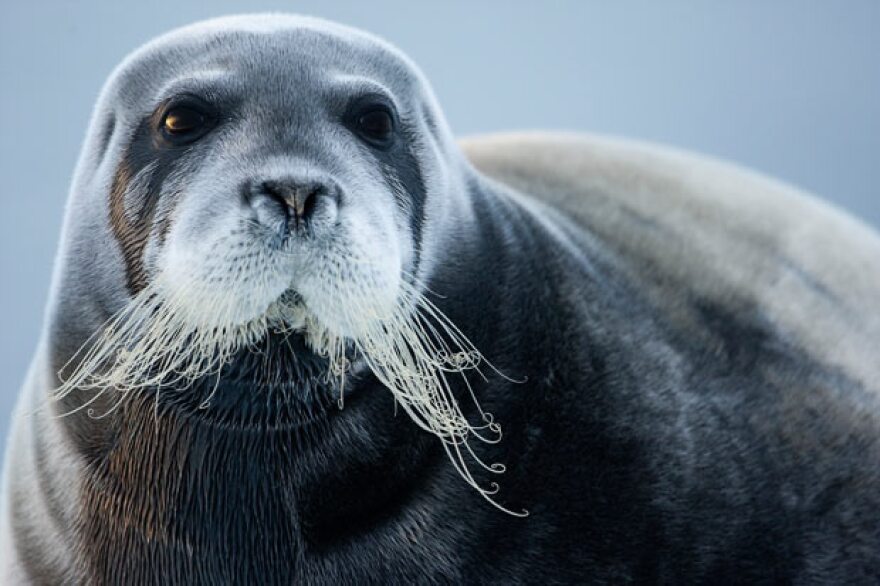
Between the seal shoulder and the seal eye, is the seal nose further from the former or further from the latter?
the seal shoulder

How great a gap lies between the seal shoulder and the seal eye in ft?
3.55

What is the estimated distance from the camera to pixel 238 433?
242 cm

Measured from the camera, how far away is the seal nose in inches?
82.4

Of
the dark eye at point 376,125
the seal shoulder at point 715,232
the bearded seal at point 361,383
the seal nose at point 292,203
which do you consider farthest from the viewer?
the seal shoulder at point 715,232

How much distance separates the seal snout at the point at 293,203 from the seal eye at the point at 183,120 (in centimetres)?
27

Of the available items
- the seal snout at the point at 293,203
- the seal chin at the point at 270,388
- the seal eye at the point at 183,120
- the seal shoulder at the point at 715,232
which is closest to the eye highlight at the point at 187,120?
the seal eye at the point at 183,120

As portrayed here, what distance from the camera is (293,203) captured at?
2090mm

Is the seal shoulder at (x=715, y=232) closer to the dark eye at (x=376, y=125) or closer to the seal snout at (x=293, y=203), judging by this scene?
the dark eye at (x=376, y=125)

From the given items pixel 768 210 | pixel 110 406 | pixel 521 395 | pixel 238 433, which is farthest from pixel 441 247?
pixel 768 210

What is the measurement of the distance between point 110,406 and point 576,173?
1.54m

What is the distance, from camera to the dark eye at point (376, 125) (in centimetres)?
240

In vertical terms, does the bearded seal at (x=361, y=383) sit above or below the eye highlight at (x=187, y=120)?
below

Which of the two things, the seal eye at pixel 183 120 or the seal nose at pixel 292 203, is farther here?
the seal eye at pixel 183 120

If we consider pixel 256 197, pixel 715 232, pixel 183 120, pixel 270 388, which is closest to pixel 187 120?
pixel 183 120
